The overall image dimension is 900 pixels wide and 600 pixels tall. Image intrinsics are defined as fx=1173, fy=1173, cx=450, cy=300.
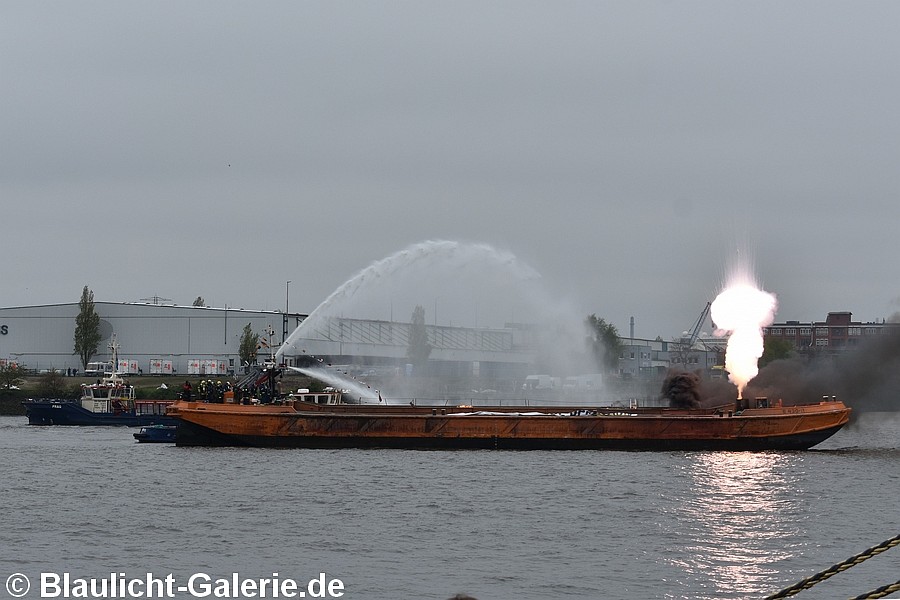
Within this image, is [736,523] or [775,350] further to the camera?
[775,350]

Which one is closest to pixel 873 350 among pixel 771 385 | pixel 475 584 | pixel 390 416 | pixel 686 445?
pixel 771 385

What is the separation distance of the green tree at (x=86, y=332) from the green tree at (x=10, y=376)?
445 inches

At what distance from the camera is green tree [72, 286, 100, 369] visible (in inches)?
5906

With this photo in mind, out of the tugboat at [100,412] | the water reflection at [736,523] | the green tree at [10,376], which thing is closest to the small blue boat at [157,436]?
the tugboat at [100,412]

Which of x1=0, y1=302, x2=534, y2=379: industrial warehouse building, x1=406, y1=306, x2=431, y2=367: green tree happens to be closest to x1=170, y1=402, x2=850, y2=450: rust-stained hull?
x1=406, y1=306, x2=431, y2=367: green tree

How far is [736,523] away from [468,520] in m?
8.73

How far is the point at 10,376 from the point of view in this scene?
135 metres

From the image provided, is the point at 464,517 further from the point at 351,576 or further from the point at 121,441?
the point at 121,441

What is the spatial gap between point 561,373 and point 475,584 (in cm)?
6898

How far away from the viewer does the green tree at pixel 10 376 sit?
440ft

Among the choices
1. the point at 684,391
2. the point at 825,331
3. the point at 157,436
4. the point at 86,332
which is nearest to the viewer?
the point at 684,391

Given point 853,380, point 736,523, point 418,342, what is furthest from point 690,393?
point 418,342

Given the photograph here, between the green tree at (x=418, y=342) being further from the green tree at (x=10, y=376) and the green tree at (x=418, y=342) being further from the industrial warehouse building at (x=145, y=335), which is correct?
the green tree at (x=10, y=376)

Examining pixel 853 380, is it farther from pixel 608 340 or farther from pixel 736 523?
pixel 608 340
